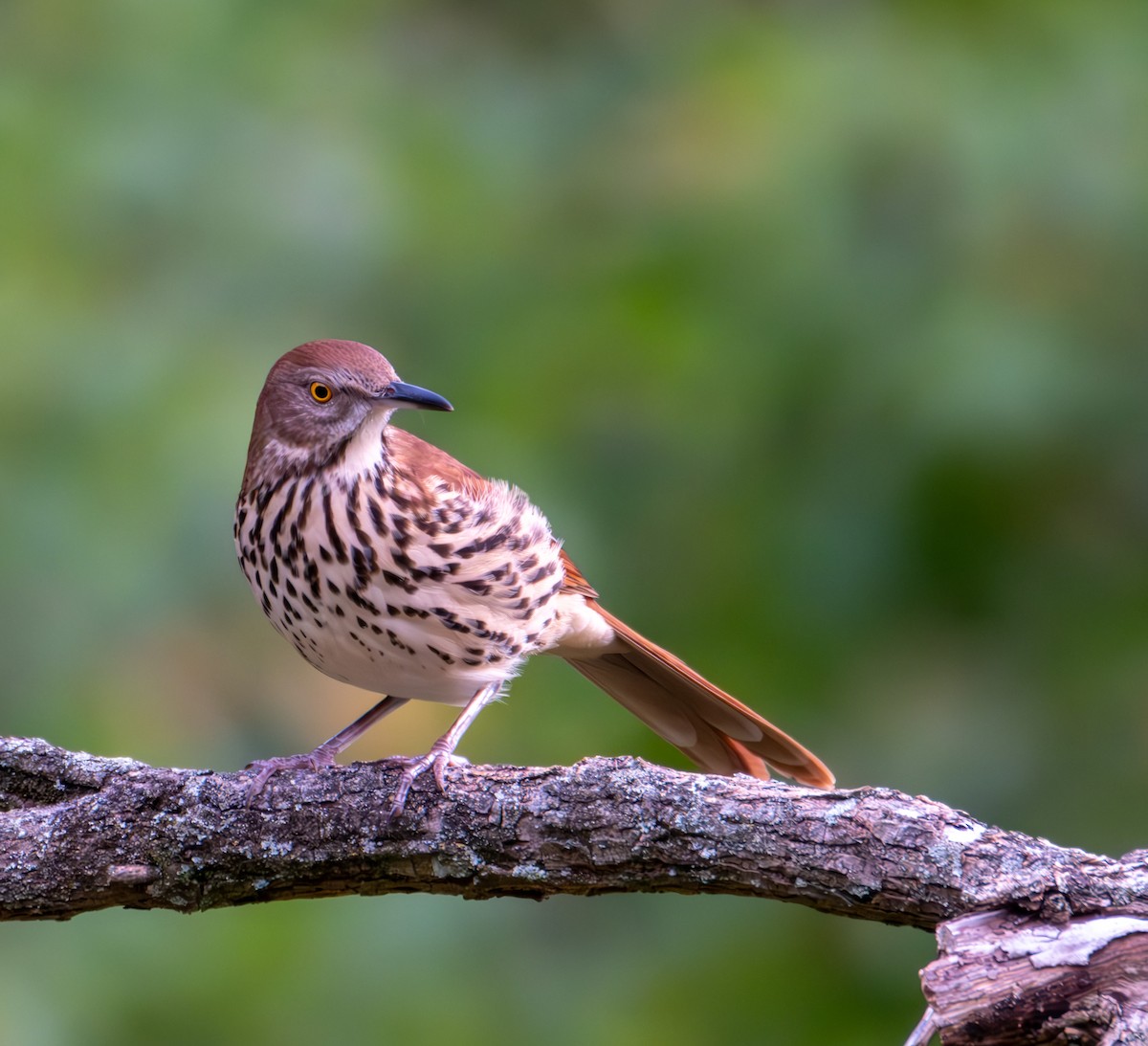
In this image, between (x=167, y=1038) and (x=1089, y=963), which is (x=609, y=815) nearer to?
(x=1089, y=963)

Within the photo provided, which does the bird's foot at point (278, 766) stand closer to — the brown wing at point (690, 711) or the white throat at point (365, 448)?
the white throat at point (365, 448)

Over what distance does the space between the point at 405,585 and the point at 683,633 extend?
135 cm

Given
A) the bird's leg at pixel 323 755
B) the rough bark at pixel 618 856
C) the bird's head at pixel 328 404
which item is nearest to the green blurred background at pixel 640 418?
the bird's leg at pixel 323 755

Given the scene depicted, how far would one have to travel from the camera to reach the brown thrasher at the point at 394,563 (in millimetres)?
3289

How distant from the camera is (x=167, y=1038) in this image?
12.5ft

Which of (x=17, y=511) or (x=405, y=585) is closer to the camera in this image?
(x=405, y=585)

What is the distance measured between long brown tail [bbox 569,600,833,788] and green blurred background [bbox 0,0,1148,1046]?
0.31 metres

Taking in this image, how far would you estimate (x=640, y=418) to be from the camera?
4.93 meters

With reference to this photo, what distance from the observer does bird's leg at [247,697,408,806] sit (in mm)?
2957

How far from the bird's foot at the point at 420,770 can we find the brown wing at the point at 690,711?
867 millimetres

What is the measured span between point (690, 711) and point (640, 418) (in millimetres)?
1330

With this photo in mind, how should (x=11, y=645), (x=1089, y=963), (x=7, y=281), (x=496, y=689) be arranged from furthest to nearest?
(x=7, y=281)
(x=11, y=645)
(x=496, y=689)
(x=1089, y=963)

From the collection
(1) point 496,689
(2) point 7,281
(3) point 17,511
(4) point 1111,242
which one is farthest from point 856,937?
(2) point 7,281

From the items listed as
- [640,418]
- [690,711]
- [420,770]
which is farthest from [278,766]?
[640,418]
